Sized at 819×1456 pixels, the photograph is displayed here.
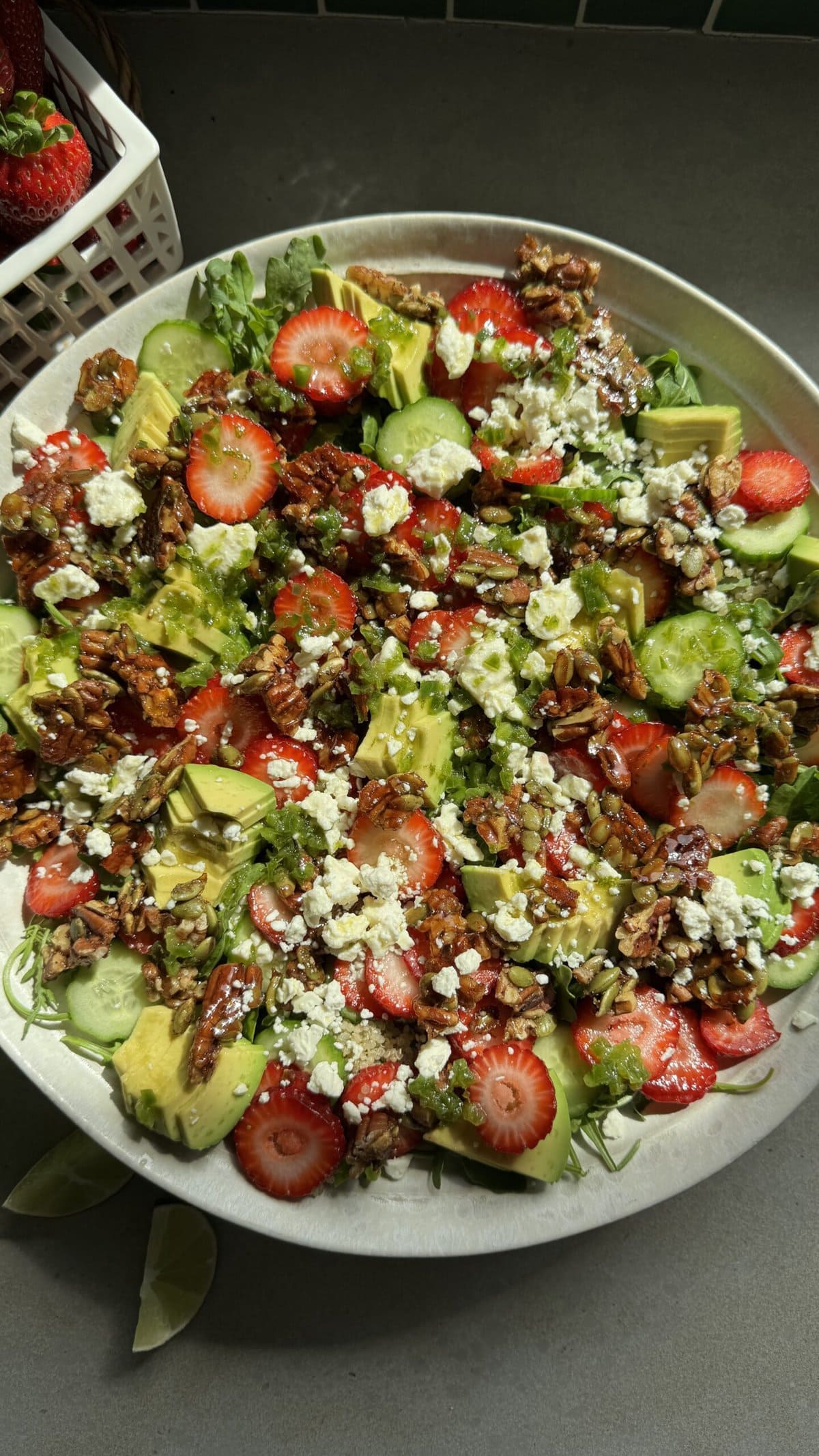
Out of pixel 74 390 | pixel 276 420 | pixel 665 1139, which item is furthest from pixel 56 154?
pixel 665 1139

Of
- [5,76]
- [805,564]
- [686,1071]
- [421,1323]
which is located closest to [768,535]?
[805,564]

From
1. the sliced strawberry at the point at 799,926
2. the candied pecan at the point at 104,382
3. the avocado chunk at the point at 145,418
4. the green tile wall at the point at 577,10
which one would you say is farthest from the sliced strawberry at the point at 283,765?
the green tile wall at the point at 577,10

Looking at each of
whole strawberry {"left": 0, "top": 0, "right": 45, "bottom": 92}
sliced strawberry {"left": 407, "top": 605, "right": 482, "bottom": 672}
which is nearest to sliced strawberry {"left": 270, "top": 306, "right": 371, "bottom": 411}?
sliced strawberry {"left": 407, "top": 605, "right": 482, "bottom": 672}

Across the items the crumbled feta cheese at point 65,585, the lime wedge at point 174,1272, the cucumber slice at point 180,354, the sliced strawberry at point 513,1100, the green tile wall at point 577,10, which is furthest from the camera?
the green tile wall at point 577,10

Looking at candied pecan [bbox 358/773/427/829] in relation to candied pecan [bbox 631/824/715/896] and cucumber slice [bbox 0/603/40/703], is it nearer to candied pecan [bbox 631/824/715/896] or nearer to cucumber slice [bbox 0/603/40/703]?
candied pecan [bbox 631/824/715/896]

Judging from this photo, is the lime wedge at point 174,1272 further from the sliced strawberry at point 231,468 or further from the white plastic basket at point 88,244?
the white plastic basket at point 88,244

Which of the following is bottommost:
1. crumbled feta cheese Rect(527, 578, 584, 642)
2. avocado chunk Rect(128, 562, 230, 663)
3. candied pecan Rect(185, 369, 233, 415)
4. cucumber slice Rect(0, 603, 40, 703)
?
cucumber slice Rect(0, 603, 40, 703)

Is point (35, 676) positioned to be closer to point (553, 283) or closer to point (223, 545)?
point (223, 545)
